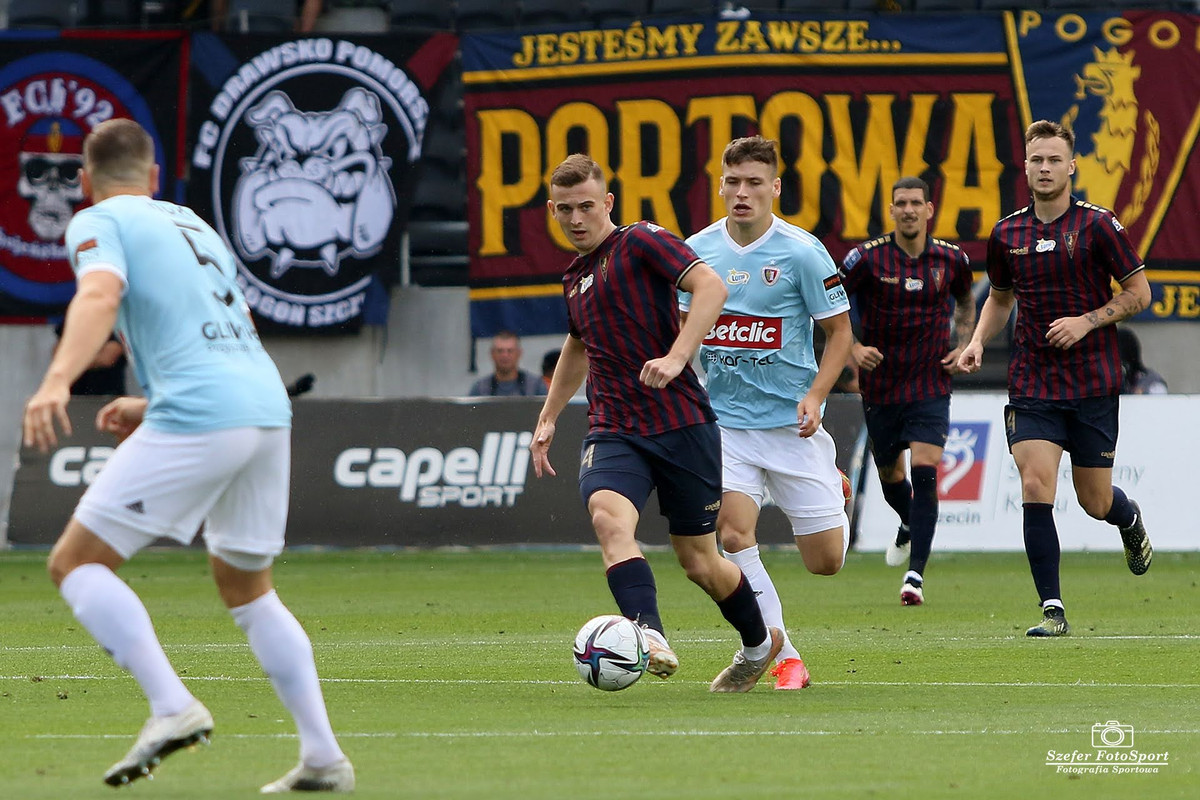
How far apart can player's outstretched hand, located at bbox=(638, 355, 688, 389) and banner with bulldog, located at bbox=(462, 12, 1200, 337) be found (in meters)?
11.7

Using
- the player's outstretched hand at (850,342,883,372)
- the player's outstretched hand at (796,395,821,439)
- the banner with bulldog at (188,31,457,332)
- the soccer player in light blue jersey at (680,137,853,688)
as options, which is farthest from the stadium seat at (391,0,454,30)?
the player's outstretched hand at (796,395,821,439)

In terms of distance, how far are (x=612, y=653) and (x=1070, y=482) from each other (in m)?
9.91

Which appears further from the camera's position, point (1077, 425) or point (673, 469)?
point (1077, 425)

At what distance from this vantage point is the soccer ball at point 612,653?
23.3ft

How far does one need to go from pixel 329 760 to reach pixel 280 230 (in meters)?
14.2

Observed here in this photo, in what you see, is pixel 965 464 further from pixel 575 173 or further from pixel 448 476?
pixel 575 173

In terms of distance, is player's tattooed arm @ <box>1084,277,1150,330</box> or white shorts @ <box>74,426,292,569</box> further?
player's tattooed arm @ <box>1084,277,1150,330</box>

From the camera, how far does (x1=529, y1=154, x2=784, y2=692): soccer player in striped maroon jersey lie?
7488 millimetres

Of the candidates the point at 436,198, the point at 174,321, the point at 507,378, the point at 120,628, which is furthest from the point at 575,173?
the point at 436,198

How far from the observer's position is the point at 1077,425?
10.2 metres

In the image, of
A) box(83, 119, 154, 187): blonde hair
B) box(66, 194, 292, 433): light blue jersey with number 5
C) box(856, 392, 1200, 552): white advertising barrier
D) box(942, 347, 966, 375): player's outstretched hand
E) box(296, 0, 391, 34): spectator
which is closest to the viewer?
box(66, 194, 292, 433): light blue jersey with number 5

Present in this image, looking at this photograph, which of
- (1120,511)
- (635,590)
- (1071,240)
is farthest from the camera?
(1120,511)

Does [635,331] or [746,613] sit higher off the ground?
[635,331]

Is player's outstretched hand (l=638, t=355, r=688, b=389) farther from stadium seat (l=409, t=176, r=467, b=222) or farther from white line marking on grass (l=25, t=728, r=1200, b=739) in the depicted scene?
stadium seat (l=409, t=176, r=467, b=222)
